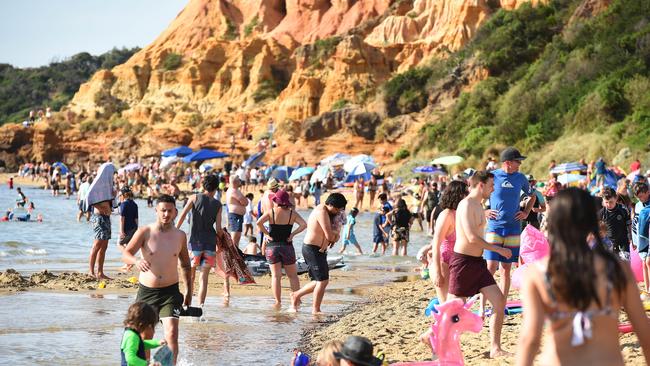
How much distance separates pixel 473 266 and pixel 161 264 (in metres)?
2.15

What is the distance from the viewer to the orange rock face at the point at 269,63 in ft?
194

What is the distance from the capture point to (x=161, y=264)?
632 cm

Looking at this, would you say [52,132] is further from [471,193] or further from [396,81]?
[471,193]

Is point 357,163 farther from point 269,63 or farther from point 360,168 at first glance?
point 269,63

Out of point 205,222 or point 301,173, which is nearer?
point 205,222

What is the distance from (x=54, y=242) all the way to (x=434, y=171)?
1657 cm

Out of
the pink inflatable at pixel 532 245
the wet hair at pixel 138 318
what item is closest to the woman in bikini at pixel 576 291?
the wet hair at pixel 138 318

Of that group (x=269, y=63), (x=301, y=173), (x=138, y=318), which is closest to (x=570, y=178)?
(x=301, y=173)

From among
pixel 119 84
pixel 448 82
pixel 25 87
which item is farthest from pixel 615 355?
pixel 25 87

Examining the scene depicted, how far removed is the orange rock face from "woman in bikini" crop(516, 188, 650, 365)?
149 ft

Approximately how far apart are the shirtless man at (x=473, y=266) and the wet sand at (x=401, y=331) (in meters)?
0.30

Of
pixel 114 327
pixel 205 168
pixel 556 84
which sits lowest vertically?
pixel 114 327

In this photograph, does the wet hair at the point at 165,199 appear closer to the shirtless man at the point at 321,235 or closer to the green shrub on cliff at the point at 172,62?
the shirtless man at the point at 321,235

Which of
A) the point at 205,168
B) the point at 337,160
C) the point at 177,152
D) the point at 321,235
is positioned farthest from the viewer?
the point at 205,168
